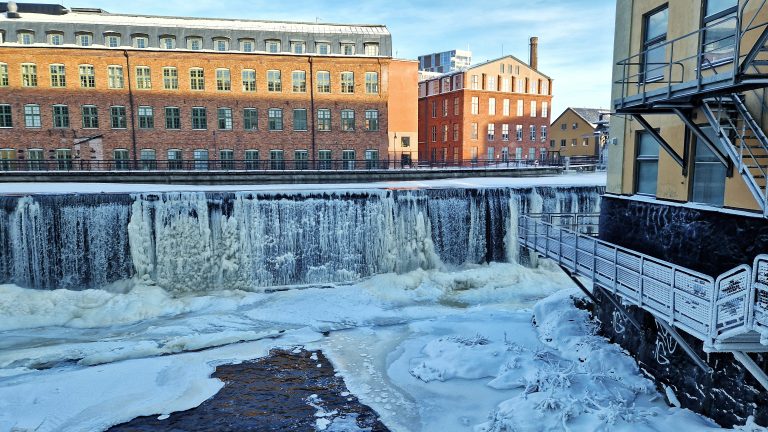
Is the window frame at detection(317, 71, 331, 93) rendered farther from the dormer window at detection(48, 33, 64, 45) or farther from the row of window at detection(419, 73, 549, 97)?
the row of window at detection(419, 73, 549, 97)

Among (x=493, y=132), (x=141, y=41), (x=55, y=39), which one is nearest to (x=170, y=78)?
(x=141, y=41)

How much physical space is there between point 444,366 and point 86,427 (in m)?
8.42

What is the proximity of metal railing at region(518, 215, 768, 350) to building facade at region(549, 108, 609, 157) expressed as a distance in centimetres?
5710

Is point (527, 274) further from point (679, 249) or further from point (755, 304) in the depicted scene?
point (755, 304)

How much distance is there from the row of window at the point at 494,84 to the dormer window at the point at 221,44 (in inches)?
1015

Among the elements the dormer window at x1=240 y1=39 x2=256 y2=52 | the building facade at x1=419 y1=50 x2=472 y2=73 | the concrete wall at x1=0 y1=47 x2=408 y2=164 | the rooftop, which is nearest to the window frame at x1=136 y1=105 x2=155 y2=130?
the concrete wall at x1=0 y1=47 x2=408 y2=164

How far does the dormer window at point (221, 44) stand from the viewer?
38156mm

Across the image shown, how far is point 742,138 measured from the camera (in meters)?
8.07

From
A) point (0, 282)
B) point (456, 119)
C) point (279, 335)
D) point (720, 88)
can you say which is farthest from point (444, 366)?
point (456, 119)

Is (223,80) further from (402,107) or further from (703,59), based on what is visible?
(703,59)

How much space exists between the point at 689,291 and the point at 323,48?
36.2 metres

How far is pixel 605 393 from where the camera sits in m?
10.8

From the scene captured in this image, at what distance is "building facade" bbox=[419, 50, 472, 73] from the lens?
96125 mm

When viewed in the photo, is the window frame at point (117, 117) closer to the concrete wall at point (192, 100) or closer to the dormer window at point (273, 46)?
the concrete wall at point (192, 100)
